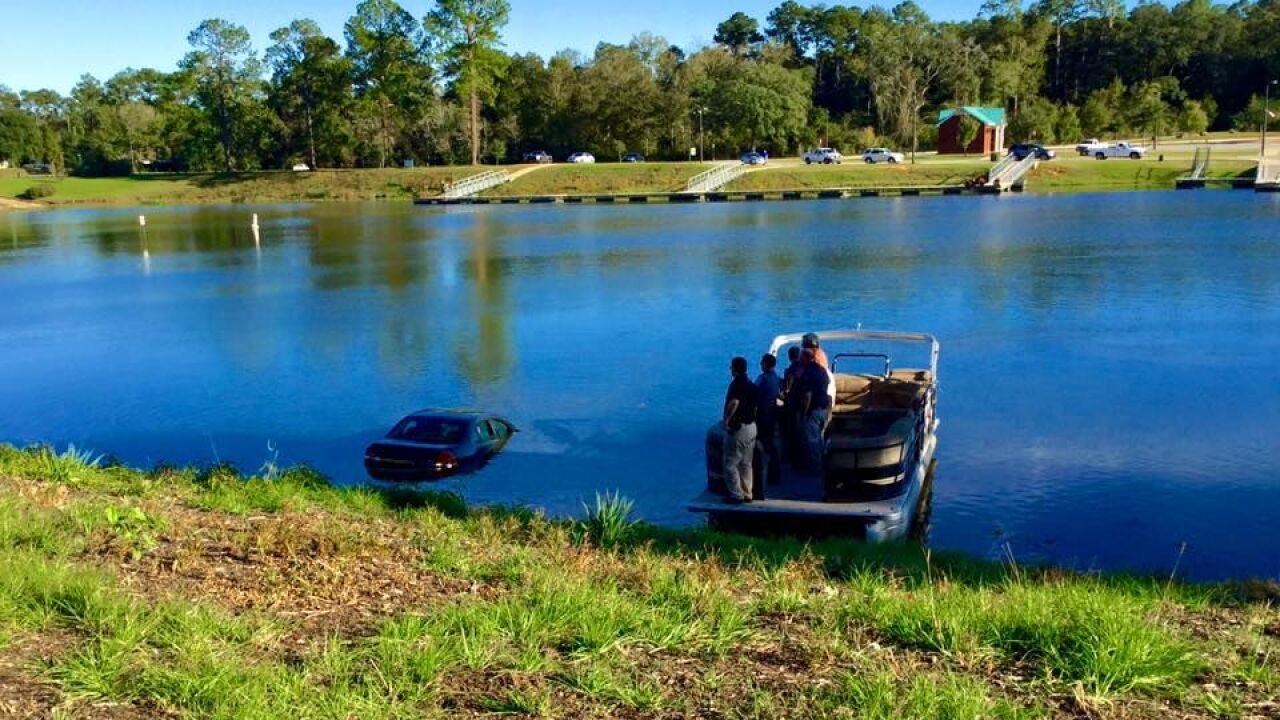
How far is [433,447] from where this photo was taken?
1823cm

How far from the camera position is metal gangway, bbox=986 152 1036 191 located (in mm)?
85963

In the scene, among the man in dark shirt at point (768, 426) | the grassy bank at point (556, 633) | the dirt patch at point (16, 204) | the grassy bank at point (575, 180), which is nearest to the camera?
the grassy bank at point (556, 633)

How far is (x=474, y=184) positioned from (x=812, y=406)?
93.9 meters

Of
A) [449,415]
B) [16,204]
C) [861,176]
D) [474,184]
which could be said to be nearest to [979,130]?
[861,176]

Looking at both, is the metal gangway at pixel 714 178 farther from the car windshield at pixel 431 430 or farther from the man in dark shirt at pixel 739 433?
the man in dark shirt at pixel 739 433

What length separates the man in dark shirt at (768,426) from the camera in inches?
550

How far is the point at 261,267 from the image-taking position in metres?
53.8

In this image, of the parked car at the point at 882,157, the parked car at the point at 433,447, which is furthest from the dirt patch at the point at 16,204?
the parked car at the point at 433,447

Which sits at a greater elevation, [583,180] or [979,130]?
[979,130]

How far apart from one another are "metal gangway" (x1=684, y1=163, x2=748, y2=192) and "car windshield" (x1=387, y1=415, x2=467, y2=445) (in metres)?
78.6

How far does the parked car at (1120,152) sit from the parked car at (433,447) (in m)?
92.7

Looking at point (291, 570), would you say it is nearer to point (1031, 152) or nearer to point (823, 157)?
point (1031, 152)

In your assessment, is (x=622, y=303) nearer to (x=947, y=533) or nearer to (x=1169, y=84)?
(x=947, y=533)

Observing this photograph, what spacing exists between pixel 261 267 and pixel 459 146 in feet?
247
